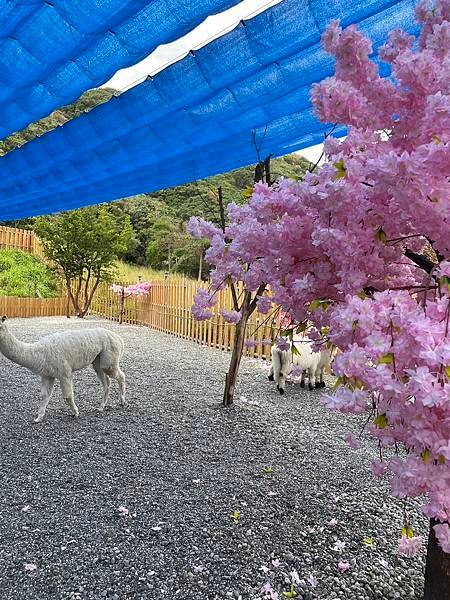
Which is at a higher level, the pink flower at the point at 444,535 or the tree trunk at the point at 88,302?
the pink flower at the point at 444,535

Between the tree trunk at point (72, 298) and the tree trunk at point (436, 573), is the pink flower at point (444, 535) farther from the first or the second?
the tree trunk at point (72, 298)

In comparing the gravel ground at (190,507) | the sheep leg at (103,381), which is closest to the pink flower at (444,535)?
the gravel ground at (190,507)

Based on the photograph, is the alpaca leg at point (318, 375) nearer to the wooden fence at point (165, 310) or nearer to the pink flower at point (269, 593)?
the wooden fence at point (165, 310)

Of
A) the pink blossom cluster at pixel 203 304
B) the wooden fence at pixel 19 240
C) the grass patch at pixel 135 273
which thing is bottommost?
the grass patch at pixel 135 273

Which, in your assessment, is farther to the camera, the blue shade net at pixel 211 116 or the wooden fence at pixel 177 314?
the wooden fence at pixel 177 314

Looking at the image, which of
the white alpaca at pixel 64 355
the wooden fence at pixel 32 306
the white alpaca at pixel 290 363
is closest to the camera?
the white alpaca at pixel 64 355

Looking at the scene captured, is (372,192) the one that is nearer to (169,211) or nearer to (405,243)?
(405,243)

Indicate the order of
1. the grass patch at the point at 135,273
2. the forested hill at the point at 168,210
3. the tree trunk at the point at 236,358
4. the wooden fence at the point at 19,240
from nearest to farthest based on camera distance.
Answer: the tree trunk at the point at 236,358 < the grass patch at the point at 135,273 < the wooden fence at the point at 19,240 < the forested hill at the point at 168,210

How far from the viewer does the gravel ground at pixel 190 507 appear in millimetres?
1923

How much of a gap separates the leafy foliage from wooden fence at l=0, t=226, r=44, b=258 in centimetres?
54

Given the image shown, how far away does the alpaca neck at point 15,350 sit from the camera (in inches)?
150

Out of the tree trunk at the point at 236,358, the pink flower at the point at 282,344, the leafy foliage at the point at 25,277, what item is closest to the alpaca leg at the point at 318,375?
the tree trunk at the point at 236,358

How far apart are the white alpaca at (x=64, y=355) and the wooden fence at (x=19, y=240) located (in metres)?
15.1

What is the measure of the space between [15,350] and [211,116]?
236 cm
